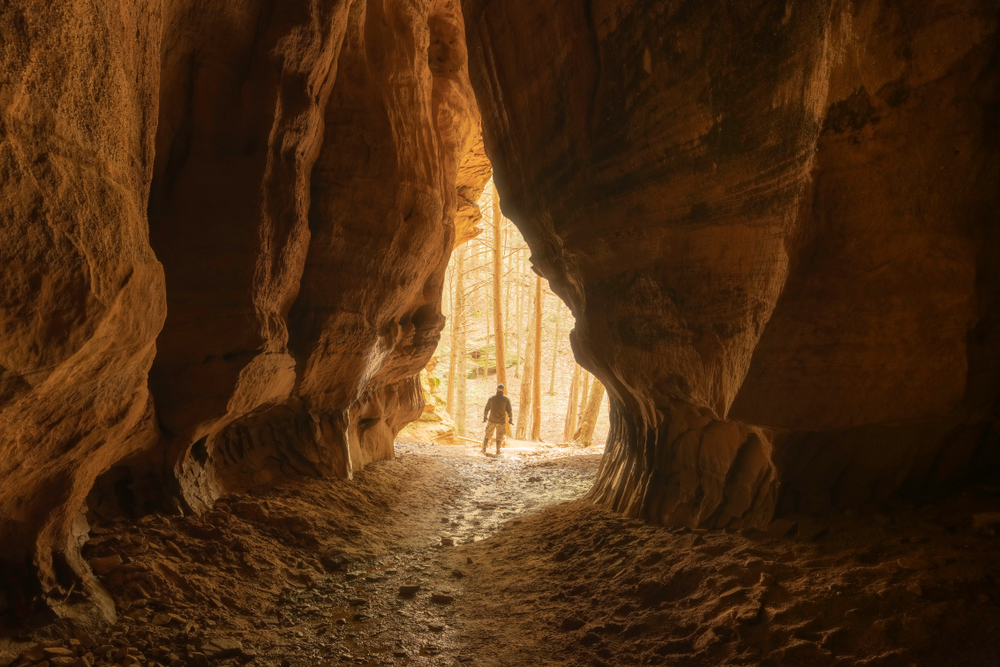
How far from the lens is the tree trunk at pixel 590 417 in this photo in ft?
55.7

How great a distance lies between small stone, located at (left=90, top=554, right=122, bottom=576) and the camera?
11.6ft

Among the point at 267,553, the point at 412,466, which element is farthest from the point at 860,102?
the point at 412,466

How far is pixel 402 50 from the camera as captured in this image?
25.3 ft

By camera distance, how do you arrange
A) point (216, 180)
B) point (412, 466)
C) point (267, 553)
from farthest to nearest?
point (412, 466)
point (216, 180)
point (267, 553)

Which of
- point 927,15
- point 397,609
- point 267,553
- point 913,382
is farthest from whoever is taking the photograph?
point 267,553

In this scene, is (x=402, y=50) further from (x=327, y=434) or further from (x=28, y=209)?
(x=28, y=209)

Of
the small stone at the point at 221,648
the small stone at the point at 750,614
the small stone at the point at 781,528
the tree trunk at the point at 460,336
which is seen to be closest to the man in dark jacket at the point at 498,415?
the tree trunk at the point at 460,336

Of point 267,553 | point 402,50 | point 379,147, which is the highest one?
point 402,50

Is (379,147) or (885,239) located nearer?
(885,239)

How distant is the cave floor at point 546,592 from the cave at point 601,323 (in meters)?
0.03

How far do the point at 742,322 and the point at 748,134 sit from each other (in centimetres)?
134

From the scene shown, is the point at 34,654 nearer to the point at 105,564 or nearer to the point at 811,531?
the point at 105,564

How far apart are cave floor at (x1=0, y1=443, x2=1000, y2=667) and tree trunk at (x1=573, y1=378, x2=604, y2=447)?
11.3 metres

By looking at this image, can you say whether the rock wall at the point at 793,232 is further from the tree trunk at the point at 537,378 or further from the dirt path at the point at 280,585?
the tree trunk at the point at 537,378
